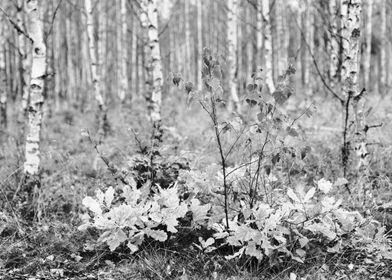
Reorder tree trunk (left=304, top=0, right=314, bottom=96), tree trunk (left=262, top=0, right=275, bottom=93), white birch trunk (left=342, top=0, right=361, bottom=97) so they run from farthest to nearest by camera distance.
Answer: tree trunk (left=304, top=0, right=314, bottom=96) < tree trunk (left=262, top=0, right=275, bottom=93) < white birch trunk (left=342, top=0, right=361, bottom=97)

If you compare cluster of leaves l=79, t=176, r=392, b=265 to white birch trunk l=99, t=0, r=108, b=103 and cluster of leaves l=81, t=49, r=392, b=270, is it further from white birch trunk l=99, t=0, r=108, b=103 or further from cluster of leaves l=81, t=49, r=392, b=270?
white birch trunk l=99, t=0, r=108, b=103

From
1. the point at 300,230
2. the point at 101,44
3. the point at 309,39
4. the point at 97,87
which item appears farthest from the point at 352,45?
the point at 309,39

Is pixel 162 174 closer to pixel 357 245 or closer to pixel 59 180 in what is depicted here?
pixel 357 245

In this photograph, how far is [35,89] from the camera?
13.6 ft

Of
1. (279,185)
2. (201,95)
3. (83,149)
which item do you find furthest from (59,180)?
(201,95)

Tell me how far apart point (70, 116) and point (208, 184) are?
9.27 m

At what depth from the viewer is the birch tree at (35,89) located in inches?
162

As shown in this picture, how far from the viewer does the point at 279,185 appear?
3977mm

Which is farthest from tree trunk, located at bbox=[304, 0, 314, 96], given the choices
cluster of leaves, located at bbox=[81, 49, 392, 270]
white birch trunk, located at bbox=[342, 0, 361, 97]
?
cluster of leaves, located at bbox=[81, 49, 392, 270]

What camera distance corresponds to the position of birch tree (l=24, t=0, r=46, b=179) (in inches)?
162

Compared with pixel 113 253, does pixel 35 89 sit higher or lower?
higher

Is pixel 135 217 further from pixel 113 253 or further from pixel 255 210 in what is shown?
pixel 255 210

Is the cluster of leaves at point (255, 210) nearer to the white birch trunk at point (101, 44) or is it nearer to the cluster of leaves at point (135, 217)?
the cluster of leaves at point (135, 217)

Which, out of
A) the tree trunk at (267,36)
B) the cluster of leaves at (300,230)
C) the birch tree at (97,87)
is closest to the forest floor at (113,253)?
the cluster of leaves at (300,230)
